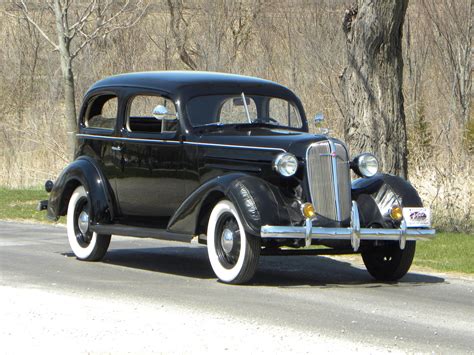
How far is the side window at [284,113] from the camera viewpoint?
491 inches

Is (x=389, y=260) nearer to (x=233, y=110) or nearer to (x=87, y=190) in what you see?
(x=233, y=110)

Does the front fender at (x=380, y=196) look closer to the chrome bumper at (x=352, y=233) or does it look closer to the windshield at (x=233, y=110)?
the chrome bumper at (x=352, y=233)

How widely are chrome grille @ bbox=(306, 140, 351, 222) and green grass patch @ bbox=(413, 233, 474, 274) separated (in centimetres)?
230

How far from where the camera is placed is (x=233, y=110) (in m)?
12.0

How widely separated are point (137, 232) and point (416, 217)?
302 centimetres

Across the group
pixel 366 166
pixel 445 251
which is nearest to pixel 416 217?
pixel 366 166

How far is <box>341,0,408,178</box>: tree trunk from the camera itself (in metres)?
15.5

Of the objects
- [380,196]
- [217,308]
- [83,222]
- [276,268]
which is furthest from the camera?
[83,222]

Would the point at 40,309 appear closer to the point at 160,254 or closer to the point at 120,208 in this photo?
the point at 120,208

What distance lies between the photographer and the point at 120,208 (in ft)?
40.9

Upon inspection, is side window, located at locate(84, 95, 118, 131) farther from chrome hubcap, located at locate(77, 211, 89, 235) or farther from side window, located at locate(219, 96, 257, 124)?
side window, located at locate(219, 96, 257, 124)

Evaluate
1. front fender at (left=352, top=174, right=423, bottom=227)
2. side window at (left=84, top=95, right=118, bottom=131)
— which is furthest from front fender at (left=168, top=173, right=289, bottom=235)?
side window at (left=84, top=95, right=118, bottom=131)

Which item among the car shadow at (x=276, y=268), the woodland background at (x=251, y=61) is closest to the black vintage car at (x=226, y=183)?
the car shadow at (x=276, y=268)

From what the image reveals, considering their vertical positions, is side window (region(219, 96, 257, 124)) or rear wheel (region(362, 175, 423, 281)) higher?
side window (region(219, 96, 257, 124))
